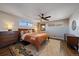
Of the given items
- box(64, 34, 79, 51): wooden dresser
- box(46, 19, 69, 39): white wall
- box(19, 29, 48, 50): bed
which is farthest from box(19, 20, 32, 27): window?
box(64, 34, 79, 51): wooden dresser

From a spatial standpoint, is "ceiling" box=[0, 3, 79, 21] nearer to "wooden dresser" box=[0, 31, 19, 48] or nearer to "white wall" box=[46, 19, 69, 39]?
"white wall" box=[46, 19, 69, 39]

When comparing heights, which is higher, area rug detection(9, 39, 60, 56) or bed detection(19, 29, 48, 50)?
bed detection(19, 29, 48, 50)

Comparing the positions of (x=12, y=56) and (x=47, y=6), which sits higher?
(x=47, y=6)

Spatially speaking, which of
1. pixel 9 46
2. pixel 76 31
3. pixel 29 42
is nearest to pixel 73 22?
pixel 76 31

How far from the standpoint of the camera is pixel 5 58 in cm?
168

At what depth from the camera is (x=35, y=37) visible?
1683 mm

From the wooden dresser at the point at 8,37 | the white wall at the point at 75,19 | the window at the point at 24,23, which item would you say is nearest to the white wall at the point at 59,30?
the white wall at the point at 75,19

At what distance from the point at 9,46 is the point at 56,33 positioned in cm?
110

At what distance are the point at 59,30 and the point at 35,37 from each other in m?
0.57

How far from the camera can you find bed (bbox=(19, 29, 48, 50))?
169 cm

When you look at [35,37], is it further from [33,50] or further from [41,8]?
[41,8]

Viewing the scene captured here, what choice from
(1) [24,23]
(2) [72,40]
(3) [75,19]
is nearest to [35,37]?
(1) [24,23]

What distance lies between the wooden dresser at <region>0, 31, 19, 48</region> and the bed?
0.51ft

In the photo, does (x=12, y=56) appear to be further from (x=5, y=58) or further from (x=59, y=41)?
(x=59, y=41)
